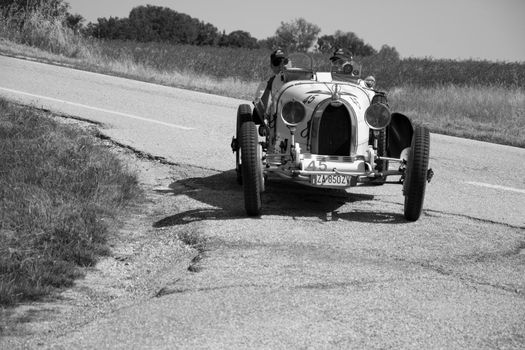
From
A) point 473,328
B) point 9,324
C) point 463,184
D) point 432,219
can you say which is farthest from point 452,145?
point 9,324

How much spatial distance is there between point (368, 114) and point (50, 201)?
3091 mm

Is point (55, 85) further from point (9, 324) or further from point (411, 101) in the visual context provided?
point (9, 324)

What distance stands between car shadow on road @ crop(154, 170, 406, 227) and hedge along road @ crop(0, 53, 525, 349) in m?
0.02

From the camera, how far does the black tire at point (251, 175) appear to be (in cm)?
716

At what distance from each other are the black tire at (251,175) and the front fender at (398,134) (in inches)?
71.7

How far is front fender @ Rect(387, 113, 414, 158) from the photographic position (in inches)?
332

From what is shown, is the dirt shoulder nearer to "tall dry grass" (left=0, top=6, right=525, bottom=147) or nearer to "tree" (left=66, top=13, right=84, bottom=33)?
"tall dry grass" (left=0, top=6, right=525, bottom=147)

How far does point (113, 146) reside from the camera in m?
10.3

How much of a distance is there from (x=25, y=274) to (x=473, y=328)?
296cm

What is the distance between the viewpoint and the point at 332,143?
7.72 m

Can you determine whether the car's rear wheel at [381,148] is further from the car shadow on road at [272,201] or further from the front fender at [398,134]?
the car shadow on road at [272,201]

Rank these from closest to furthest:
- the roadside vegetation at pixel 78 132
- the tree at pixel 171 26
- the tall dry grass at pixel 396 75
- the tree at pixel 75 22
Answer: the roadside vegetation at pixel 78 132
the tall dry grass at pixel 396 75
the tree at pixel 75 22
the tree at pixel 171 26

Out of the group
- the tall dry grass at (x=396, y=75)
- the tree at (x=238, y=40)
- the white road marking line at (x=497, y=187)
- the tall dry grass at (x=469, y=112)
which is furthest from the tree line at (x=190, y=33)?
the white road marking line at (x=497, y=187)

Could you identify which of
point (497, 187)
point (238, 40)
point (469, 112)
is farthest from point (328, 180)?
point (238, 40)
